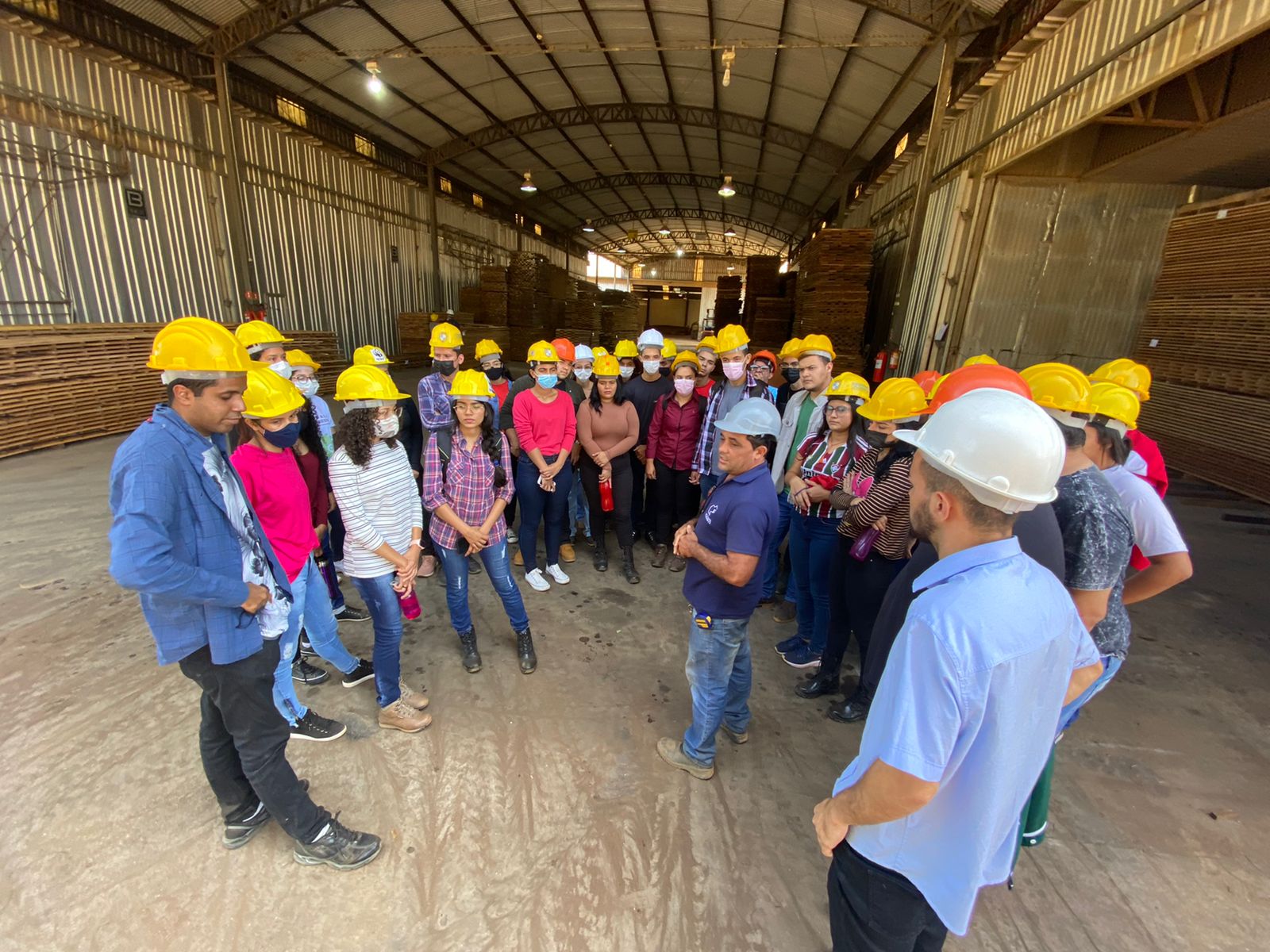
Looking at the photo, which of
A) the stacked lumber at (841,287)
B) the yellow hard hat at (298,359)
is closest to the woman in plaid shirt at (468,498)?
the yellow hard hat at (298,359)

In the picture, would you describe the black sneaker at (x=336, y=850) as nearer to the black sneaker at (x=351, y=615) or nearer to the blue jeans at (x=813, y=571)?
the black sneaker at (x=351, y=615)

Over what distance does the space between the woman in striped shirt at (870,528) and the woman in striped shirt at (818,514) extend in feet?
0.33

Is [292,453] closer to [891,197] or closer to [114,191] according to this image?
[114,191]

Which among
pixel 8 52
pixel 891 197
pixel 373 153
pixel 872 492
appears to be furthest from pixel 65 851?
pixel 373 153

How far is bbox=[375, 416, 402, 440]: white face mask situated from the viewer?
2.82m

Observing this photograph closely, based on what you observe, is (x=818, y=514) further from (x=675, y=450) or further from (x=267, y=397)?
(x=267, y=397)

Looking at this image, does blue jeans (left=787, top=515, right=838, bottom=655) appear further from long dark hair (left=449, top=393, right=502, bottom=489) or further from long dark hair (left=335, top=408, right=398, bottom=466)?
long dark hair (left=335, top=408, right=398, bottom=466)

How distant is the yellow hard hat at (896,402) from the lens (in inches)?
119

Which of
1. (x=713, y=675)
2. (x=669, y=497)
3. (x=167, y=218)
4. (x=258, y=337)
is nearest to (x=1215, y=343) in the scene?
(x=669, y=497)

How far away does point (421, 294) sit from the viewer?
59.2ft

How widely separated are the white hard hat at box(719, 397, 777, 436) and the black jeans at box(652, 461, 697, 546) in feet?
8.52

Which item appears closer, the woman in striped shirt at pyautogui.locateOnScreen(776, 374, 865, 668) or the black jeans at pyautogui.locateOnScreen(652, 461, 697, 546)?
the woman in striped shirt at pyautogui.locateOnScreen(776, 374, 865, 668)

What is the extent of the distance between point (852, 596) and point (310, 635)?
9.93 feet

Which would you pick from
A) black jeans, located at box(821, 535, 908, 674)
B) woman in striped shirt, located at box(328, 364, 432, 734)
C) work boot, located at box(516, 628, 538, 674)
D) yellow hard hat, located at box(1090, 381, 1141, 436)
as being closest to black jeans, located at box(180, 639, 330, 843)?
woman in striped shirt, located at box(328, 364, 432, 734)
